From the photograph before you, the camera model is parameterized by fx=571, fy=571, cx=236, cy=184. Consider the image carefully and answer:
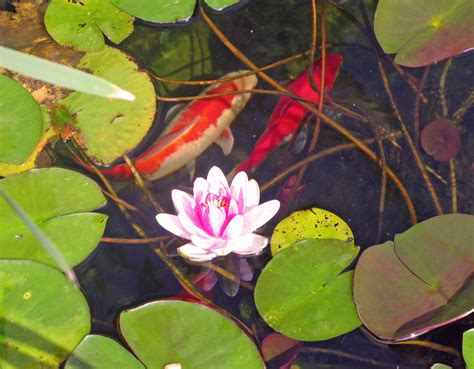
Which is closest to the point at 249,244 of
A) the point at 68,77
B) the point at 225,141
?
the point at 225,141

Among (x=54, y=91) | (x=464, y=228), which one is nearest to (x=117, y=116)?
(x=54, y=91)

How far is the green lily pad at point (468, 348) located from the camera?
5.82 ft

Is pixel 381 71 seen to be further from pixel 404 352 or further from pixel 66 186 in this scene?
pixel 66 186

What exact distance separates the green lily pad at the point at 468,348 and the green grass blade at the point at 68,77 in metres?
1.26

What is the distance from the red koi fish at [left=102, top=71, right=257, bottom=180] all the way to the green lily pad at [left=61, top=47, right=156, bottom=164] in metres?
0.08

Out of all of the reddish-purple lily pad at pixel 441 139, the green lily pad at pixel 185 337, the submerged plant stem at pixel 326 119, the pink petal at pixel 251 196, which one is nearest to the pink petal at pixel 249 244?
the pink petal at pixel 251 196

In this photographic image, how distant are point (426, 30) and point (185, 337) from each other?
1552 mm

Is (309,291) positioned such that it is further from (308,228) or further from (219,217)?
(219,217)

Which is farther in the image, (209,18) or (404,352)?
(209,18)

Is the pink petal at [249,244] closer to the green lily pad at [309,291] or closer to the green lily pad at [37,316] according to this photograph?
the green lily pad at [309,291]

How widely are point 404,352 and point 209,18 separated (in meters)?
1.67

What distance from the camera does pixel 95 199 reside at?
2166mm

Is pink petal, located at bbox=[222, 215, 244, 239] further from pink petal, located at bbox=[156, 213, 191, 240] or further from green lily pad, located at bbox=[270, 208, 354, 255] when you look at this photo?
green lily pad, located at bbox=[270, 208, 354, 255]

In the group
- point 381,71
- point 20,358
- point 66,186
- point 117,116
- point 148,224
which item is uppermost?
point 381,71
